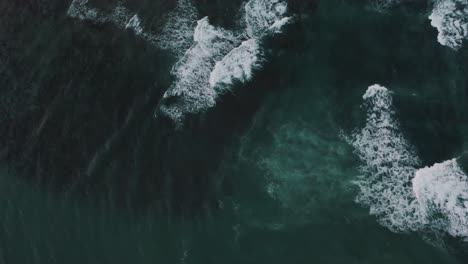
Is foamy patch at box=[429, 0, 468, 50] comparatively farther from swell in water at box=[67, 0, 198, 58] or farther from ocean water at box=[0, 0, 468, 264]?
swell in water at box=[67, 0, 198, 58]

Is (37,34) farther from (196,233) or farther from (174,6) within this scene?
(196,233)

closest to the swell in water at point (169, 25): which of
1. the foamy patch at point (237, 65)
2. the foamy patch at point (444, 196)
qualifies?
the foamy patch at point (237, 65)

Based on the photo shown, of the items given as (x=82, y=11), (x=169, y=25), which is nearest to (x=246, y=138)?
(x=169, y=25)

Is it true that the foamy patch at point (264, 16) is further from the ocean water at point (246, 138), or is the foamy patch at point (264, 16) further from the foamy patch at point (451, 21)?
the foamy patch at point (451, 21)

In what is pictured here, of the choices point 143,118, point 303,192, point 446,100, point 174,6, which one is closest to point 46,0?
point 174,6

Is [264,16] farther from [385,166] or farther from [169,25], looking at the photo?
[385,166]

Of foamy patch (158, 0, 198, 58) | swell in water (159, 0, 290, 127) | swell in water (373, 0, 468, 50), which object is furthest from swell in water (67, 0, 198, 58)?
swell in water (373, 0, 468, 50)
